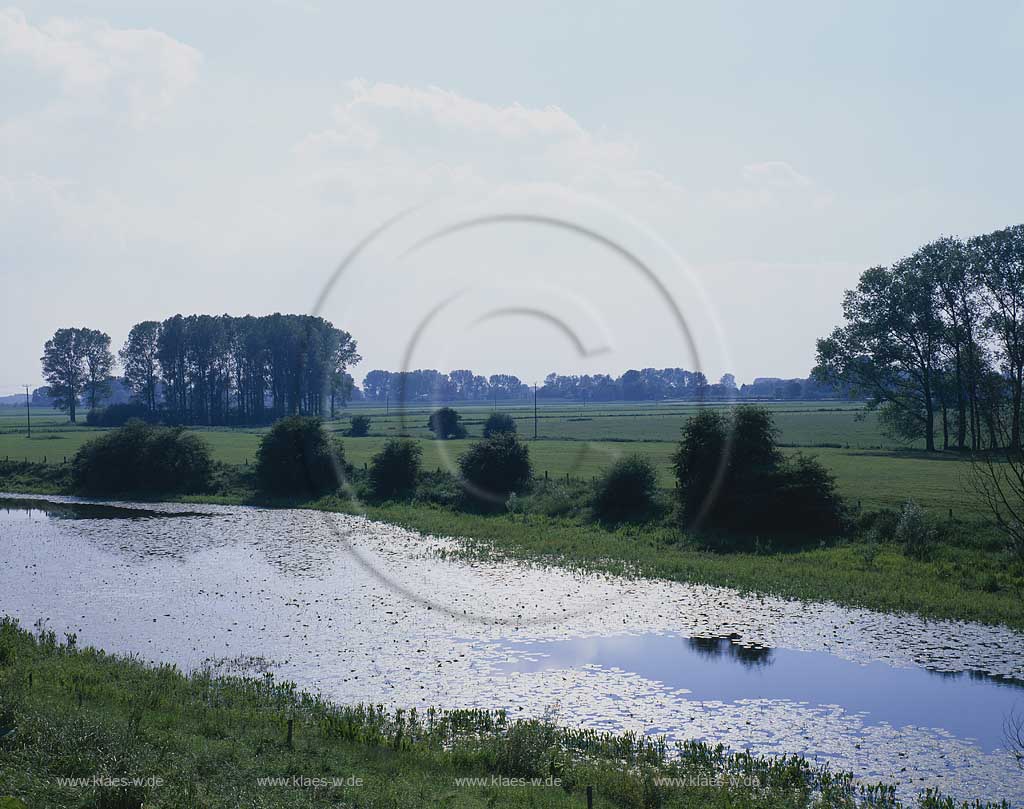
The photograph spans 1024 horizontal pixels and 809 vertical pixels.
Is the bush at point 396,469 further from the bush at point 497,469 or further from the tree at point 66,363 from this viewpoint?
the tree at point 66,363

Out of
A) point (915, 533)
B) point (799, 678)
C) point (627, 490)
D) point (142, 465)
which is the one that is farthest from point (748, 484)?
point (142, 465)

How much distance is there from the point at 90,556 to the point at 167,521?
42.8 feet

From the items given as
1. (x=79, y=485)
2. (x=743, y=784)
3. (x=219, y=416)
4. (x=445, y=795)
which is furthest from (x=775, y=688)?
(x=219, y=416)

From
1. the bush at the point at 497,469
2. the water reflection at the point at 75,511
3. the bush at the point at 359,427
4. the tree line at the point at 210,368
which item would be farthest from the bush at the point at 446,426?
the water reflection at the point at 75,511

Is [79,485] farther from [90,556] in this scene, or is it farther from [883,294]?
[883,294]

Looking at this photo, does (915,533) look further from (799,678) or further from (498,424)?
(498,424)

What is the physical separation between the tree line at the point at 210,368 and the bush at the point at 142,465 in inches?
2725

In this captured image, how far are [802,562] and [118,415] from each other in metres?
141

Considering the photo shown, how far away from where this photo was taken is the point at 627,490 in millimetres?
46781

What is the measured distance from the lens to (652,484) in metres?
46.8

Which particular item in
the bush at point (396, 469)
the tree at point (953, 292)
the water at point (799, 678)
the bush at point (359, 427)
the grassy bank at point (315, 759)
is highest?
the tree at point (953, 292)

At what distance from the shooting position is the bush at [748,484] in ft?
130

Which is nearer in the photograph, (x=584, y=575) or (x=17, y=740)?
(x=17, y=740)

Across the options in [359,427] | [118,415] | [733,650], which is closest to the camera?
[733,650]
